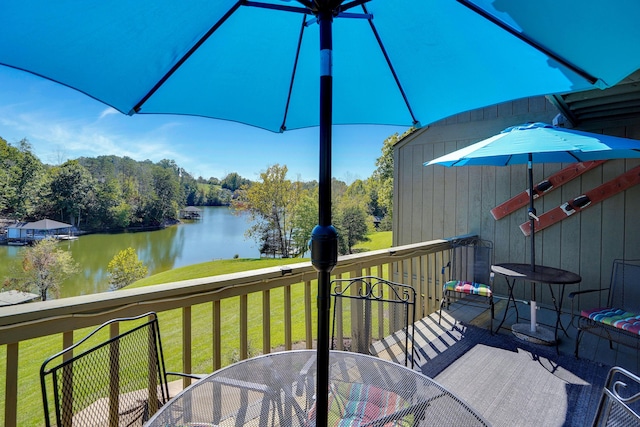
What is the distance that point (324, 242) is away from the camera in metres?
0.76

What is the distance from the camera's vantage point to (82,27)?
1072mm

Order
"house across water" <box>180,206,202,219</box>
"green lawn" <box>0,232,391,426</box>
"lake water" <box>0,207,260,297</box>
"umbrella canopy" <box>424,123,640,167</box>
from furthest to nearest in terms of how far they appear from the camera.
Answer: "house across water" <box>180,206,202,219</box>
"lake water" <box>0,207,260,297</box>
"green lawn" <box>0,232,391,426</box>
"umbrella canopy" <box>424,123,640,167</box>

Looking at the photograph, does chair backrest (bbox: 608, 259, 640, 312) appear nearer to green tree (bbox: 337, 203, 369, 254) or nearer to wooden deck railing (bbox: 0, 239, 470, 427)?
wooden deck railing (bbox: 0, 239, 470, 427)

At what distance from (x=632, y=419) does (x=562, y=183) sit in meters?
3.81

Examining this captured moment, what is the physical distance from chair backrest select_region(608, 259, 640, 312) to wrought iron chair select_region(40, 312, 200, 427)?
392 cm

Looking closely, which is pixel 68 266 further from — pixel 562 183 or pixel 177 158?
pixel 562 183

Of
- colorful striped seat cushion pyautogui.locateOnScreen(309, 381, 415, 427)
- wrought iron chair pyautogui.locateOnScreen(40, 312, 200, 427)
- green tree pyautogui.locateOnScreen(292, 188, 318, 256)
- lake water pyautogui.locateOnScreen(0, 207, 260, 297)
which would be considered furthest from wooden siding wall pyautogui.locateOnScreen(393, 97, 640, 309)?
lake water pyautogui.locateOnScreen(0, 207, 260, 297)

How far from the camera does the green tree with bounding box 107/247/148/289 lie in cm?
2028

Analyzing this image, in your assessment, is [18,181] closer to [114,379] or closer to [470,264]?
[114,379]

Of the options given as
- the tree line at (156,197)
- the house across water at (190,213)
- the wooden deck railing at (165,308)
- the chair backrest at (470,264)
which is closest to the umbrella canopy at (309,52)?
the wooden deck railing at (165,308)

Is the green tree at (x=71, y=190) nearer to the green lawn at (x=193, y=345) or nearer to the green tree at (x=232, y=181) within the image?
the green tree at (x=232, y=181)

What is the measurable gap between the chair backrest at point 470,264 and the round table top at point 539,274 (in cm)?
45

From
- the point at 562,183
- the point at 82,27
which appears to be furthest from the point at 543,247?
the point at 82,27

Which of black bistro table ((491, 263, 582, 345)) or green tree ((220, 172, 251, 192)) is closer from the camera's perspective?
black bistro table ((491, 263, 582, 345))
